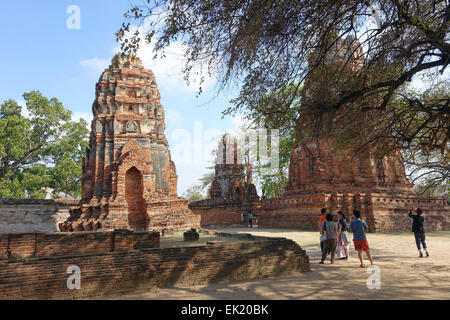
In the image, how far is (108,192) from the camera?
554 inches

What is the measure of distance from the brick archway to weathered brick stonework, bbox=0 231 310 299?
→ 24.6 ft

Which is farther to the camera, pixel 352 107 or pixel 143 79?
pixel 143 79

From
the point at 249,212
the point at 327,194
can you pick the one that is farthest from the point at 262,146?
the point at 327,194

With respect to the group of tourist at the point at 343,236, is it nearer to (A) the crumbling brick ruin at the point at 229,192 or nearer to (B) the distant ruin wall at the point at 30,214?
(A) the crumbling brick ruin at the point at 229,192

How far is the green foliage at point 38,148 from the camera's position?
842 inches

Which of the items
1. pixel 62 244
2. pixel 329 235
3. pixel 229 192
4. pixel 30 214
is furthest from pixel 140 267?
pixel 229 192

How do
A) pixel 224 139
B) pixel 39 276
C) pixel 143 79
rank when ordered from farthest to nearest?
pixel 224 139, pixel 143 79, pixel 39 276

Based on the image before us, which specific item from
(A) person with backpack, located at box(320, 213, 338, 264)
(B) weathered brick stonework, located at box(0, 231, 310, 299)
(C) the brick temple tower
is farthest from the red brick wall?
(C) the brick temple tower

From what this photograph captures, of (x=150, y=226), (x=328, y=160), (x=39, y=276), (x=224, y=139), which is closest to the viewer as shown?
(x=39, y=276)

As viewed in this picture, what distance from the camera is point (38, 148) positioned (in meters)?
23.4

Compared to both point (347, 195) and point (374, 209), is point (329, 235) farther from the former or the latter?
point (347, 195)

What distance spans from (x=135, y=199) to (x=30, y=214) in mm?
7075

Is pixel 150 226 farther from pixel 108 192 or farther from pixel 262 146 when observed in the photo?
pixel 262 146

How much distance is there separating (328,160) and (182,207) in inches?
364
